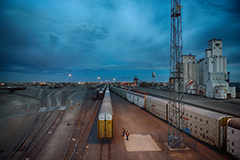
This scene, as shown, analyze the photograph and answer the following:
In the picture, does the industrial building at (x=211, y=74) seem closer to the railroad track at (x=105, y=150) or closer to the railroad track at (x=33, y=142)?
the railroad track at (x=105, y=150)

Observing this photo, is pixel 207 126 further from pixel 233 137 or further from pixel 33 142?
pixel 33 142

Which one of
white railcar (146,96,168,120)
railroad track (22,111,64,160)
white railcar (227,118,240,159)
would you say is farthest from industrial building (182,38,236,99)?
railroad track (22,111,64,160)

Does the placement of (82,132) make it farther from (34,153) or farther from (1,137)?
(1,137)

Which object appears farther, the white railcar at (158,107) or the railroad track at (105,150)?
the white railcar at (158,107)

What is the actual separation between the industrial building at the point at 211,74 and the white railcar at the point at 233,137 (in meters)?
43.2

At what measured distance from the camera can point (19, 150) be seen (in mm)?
12148

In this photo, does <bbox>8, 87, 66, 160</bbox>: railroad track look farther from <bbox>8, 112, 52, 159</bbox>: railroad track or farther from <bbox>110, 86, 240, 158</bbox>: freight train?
<bbox>110, 86, 240, 158</bbox>: freight train

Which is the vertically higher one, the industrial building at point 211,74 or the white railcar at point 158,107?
the industrial building at point 211,74

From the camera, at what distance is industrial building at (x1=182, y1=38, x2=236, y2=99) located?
44469mm

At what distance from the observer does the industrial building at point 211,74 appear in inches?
1751

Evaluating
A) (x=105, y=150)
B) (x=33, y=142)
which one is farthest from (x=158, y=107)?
(x=33, y=142)

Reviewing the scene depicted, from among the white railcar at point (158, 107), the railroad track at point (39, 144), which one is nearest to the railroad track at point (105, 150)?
the railroad track at point (39, 144)

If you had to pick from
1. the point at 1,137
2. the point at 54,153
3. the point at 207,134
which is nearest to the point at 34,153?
the point at 54,153

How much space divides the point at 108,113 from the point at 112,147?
3.95 meters
